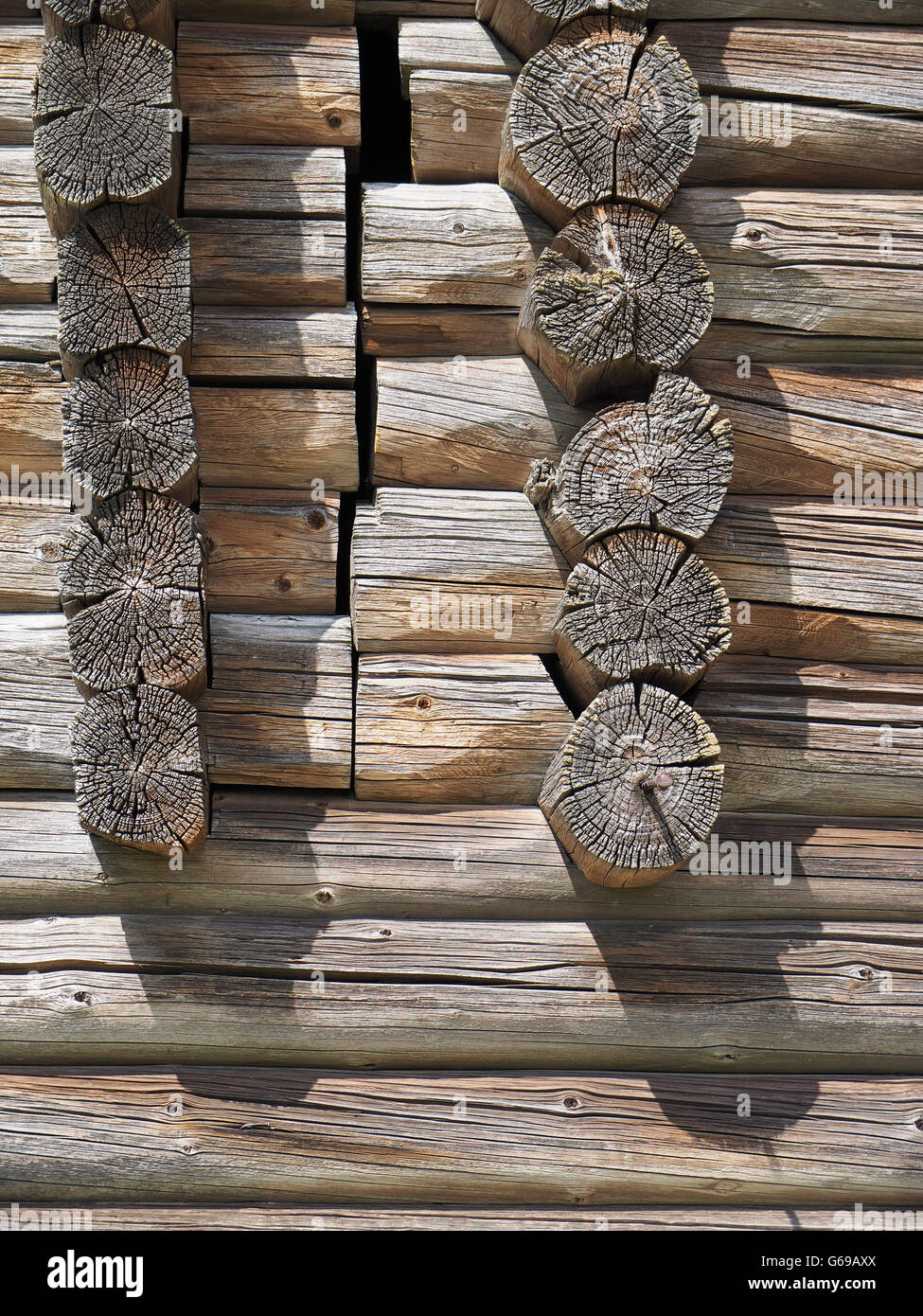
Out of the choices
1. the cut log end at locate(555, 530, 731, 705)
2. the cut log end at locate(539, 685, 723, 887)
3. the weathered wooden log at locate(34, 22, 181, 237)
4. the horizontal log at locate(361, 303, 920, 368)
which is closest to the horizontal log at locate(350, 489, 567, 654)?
the cut log end at locate(555, 530, 731, 705)

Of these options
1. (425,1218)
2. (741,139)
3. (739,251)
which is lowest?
(425,1218)

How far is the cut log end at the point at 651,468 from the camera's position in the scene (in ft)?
11.3

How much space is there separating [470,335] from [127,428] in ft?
3.85

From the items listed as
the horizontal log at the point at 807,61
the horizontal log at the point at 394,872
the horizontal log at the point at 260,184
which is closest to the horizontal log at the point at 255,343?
the horizontal log at the point at 260,184

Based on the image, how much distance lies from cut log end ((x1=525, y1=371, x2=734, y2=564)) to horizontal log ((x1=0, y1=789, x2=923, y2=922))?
94cm

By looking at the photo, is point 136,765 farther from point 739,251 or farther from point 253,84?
point 739,251

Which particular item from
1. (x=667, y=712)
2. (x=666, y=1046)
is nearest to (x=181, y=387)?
(x=667, y=712)

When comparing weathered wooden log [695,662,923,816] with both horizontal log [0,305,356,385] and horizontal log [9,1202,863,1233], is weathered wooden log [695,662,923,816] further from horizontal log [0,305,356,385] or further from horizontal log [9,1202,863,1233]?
horizontal log [0,305,356,385]

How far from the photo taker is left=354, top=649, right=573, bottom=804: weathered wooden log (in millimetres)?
→ 3547

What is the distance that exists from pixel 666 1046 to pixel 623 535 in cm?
153

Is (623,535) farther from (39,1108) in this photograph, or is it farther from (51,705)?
(39,1108)

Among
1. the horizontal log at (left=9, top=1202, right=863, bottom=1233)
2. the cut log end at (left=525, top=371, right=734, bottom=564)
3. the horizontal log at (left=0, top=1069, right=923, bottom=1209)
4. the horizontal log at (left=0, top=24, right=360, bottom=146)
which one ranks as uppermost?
the horizontal log at (left=0, top=24, right=360, bottom=146)

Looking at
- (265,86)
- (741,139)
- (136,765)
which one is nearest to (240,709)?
(136,765)

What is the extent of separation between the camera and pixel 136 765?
3.26 metres
